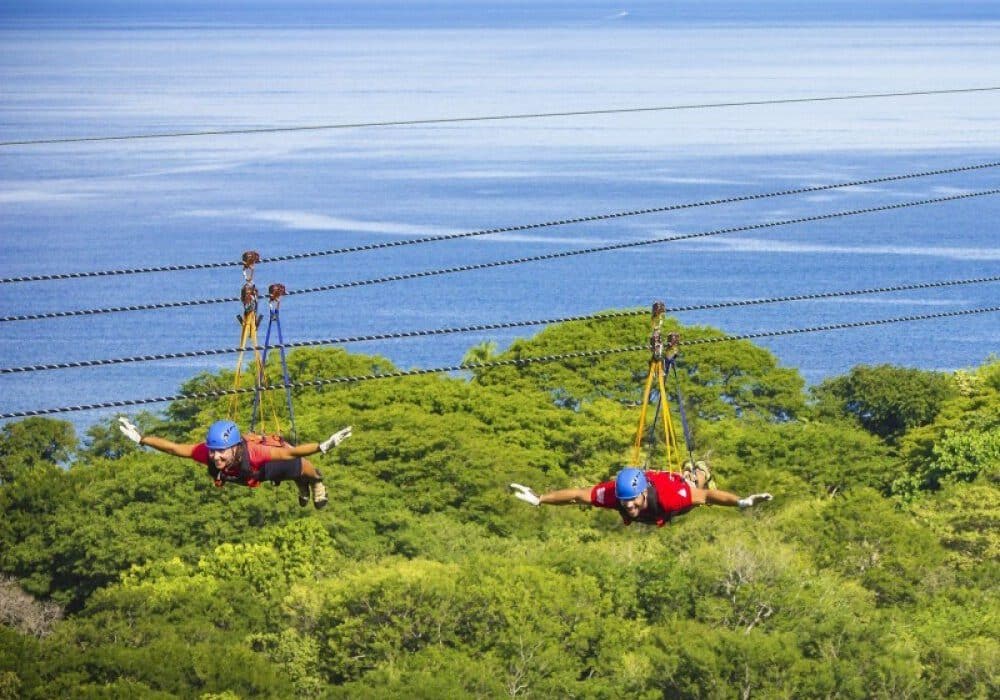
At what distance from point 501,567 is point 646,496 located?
2916cm

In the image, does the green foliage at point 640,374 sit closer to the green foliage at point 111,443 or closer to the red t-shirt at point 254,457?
the green foliage at point 111,443

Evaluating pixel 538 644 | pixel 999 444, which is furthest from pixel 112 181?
pixel 538 644

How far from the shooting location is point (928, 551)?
174 feet

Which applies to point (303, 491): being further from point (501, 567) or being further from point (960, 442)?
point (960, 442)

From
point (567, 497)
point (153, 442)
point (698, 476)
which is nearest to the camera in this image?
point (153, 442)

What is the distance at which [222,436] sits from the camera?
63.4ft

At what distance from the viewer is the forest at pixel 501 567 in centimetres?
4400

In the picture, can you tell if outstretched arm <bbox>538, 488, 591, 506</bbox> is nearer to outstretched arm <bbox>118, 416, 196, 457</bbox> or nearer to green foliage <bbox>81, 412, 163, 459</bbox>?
outstretched arm <bbox>118, 416, 196, 457</bbox>

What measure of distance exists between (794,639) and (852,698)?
76.8 inches

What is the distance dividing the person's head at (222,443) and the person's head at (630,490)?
3797 millimetres

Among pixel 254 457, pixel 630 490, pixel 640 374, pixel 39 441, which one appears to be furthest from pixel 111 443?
pixel 630 490

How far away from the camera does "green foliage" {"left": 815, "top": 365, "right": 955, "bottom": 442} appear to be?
3152 inches

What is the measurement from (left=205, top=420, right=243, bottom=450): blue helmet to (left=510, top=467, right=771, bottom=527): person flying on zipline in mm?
3131

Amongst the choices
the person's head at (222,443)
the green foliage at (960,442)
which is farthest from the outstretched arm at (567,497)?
the green foliage at (960,442)
